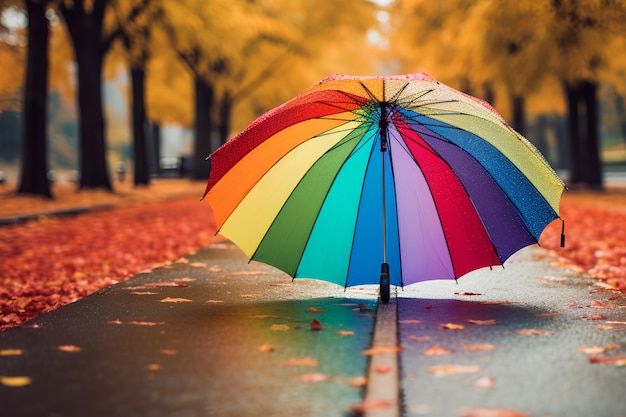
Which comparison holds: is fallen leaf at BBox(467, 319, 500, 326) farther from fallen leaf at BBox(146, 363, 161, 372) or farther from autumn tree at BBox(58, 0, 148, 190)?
autumn tree at BBox(58, 0, 148, 190)

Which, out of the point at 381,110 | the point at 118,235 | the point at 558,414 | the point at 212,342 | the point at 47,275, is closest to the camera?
the point at 558,414

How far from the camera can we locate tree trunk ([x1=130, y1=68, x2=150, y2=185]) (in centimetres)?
3036

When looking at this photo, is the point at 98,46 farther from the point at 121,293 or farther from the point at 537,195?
the point at 537,195

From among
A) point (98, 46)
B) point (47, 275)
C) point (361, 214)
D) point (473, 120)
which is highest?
point (98, 46)

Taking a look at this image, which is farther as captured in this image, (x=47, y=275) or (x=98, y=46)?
(x=98, y=46)

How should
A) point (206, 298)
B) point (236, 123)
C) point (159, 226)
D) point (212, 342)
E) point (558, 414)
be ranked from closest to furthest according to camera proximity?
point (558, 414)
point (212, 342)
point (206, 298)
point (159, 226)
point (236, 123)

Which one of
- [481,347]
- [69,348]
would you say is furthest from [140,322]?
[481,347]

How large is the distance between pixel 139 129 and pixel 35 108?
955cm

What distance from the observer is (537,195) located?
21.0 ft

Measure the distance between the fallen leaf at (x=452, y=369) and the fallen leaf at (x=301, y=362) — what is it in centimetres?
62

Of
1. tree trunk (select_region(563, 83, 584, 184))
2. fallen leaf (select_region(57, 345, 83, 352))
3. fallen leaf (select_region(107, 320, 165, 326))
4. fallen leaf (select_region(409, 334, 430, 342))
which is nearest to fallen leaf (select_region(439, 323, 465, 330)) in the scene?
fallen leaf (select_region(409, 334, 430, 342))

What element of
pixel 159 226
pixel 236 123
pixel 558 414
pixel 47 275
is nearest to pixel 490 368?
pixel 558 414

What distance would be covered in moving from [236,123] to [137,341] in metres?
44.6

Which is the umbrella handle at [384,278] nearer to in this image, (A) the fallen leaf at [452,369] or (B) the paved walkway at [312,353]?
(B) the paved walkway at [312,353]
